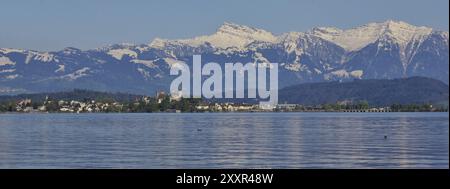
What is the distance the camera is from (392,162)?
1583 inches
